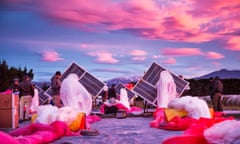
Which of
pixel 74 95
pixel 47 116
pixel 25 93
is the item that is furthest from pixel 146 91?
pixel 47 116

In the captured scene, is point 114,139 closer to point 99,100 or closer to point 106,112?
point 106,112

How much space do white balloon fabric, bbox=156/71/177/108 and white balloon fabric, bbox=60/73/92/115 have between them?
7.24 ft

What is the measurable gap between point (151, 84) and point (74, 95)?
355 centimetres

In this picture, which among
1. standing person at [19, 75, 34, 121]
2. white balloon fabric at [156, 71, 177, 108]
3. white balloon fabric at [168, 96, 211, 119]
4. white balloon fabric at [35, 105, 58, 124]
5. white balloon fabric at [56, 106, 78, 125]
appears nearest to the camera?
white balloon fabric at [35, 105, 58, 124]

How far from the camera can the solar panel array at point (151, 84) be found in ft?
47.3

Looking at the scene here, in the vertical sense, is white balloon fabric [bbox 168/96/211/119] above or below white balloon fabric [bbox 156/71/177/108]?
below

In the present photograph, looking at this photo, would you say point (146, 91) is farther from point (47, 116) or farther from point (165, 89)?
point (47, 116)

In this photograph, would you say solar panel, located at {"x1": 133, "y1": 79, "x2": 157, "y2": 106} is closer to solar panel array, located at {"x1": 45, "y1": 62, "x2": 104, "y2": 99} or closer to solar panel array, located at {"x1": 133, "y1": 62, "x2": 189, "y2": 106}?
solar panel array, located at {"x1": 133, "y1": 62, "x2": 189, "y2": 106}

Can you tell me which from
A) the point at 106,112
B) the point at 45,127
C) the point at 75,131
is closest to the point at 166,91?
the point at 106,112

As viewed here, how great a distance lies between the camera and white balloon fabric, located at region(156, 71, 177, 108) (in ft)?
43.8

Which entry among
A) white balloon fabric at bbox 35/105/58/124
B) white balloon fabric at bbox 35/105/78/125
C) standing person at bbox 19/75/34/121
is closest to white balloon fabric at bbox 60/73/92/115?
standing person at bbox 19/75/34/121

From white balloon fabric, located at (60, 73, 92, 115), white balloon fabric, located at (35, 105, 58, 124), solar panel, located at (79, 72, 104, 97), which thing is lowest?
white balloon fabric, located at (35, 105, 58, 124)

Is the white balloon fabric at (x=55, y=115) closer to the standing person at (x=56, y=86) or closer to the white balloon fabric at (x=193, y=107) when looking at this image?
the white balloon fabric at (x=193, y=107)

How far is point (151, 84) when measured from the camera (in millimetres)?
14695
